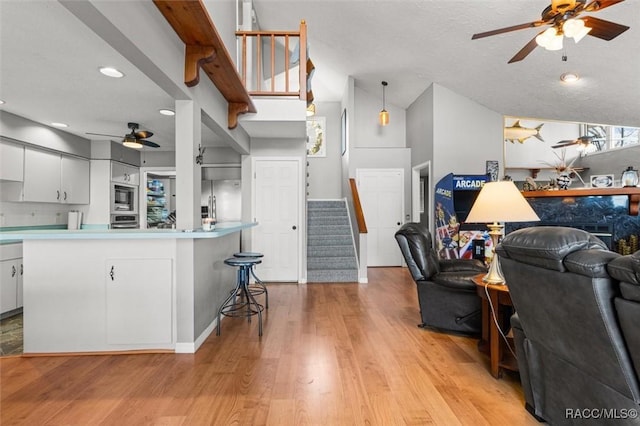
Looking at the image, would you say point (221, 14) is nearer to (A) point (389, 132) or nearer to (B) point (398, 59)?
(B) point (398, 59)

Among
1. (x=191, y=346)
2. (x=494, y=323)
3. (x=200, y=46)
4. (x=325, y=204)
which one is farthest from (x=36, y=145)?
(x=494, y=323)

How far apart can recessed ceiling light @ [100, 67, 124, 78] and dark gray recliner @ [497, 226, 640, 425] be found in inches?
122

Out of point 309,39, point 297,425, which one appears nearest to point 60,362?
point 297,425

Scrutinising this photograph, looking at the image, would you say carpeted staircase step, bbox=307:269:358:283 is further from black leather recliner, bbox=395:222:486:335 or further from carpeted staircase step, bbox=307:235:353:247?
black leather recliner, bbox=395:222:486:335

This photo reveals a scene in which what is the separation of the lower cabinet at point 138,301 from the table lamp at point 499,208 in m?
2.56

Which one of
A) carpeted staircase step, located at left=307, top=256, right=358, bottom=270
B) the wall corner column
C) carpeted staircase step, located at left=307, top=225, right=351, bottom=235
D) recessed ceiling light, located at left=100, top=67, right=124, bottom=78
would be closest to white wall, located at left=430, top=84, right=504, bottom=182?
carpeted staircase step, located at left=307, top=225, right=351, bottom=235

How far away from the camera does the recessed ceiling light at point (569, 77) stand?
417 centimetres

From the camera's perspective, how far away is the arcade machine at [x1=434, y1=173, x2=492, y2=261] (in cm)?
492

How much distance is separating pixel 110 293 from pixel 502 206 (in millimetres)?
3197

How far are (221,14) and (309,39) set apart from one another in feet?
9.81

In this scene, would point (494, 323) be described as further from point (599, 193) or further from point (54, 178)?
point (54, 178)

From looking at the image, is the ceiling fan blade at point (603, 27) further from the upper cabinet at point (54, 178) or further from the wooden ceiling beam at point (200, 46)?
the upper cabinet at point (54, 178)

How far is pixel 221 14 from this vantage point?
3293 mm

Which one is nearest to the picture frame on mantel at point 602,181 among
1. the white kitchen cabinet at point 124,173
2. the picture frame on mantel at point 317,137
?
the picture frame on mantel at point 317,137
